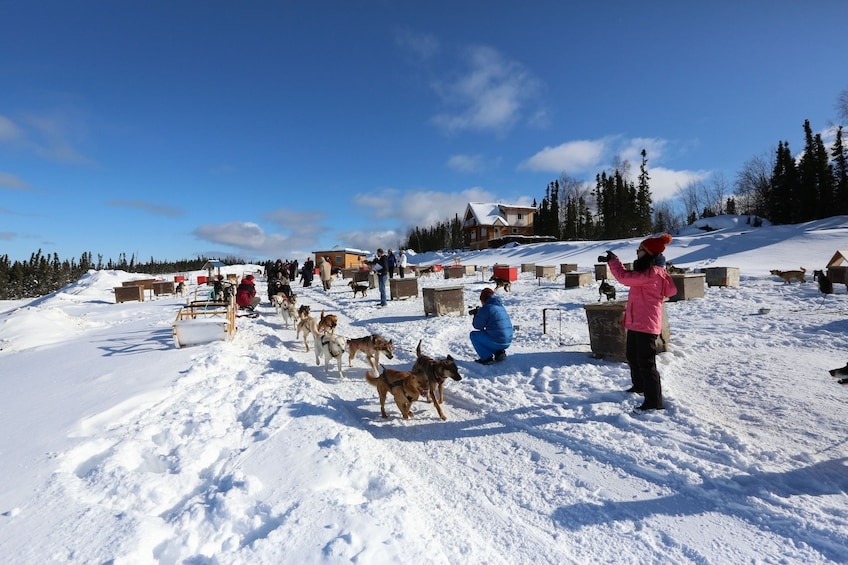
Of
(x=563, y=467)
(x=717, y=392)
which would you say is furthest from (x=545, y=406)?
(x=717, y=392)

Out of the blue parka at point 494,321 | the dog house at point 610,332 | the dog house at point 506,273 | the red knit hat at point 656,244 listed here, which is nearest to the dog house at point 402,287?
the dog house at point 506,273

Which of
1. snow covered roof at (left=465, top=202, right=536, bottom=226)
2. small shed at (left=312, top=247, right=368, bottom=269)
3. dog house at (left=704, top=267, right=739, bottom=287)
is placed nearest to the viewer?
dog house at (left=704, top=267, right=739, bottom=287)

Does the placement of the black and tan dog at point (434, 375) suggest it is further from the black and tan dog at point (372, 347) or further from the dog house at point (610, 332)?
the dog house at point (610, 332)

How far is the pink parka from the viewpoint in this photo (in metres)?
4.08

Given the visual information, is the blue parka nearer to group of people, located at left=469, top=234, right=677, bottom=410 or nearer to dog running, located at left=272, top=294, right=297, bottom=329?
group of people, located at left=469, top=234, right=677, bottom=410

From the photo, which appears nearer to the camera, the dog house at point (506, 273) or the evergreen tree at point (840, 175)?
the dog house at point (506, 273)

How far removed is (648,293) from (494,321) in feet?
7.85

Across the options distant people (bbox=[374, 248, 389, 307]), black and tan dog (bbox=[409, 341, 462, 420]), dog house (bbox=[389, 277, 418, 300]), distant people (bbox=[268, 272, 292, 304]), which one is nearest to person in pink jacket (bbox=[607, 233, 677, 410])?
black and tan dog (bbox=[409, 341, 462, 420])

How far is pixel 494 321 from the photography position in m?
6.11

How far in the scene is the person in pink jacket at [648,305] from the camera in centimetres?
407

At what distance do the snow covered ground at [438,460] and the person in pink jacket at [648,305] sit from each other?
0.33 m

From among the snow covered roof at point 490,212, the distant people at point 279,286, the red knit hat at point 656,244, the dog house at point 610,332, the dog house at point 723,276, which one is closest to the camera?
the red knit hat at point 656,244

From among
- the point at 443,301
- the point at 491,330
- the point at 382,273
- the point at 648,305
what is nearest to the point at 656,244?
the point at 648,305

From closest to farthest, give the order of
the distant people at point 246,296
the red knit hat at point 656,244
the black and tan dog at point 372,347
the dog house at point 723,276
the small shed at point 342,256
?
the red knit hat at point 656,244, the black and tan dog at point 372,347, the distant people at point 246,296, the dog house at point 723,276, the small shed at point 342,256
